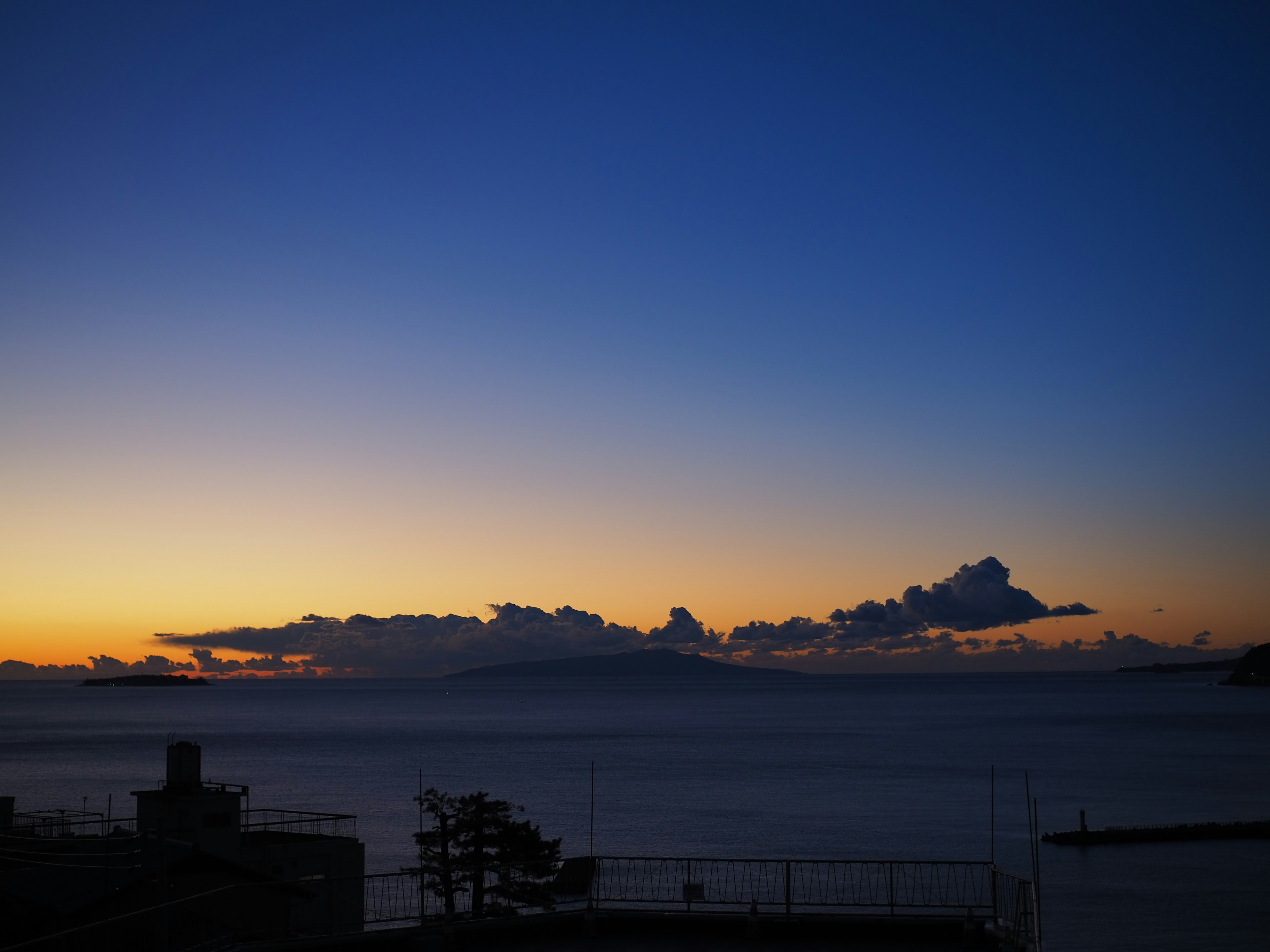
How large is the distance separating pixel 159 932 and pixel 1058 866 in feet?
184

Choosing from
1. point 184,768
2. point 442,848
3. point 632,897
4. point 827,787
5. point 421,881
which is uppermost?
point 184,768

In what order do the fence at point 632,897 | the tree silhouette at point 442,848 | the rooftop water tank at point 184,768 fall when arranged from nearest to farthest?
the fence at point 632,897 < the rooftop water tank at point 184,768 < the tree silhouette at point 442,848

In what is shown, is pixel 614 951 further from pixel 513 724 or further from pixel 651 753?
pixel 513 724

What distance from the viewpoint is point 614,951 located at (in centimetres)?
1417

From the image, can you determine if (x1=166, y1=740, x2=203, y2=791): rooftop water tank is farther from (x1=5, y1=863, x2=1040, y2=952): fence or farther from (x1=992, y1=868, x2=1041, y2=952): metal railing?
(x1=992, y1=868, x2=1041, y2=952): metal railing

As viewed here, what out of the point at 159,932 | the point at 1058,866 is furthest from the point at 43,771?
the point at 159,932

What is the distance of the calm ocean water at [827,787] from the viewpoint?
179 feet

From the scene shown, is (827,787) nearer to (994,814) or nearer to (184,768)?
(994,814)

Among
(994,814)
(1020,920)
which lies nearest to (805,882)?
(994,814)

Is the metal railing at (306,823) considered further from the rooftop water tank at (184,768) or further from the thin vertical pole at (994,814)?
the thin vertical pole at (994,814)

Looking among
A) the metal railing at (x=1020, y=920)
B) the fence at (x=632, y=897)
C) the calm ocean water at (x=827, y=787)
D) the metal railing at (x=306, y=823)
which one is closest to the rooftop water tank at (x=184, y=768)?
the fence at (x=632, y=897)

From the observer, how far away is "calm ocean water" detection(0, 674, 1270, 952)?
54.7 m

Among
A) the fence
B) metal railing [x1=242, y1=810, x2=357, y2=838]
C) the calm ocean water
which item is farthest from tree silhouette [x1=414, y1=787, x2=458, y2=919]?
the calm ocean water

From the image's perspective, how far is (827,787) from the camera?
92.3 meters
